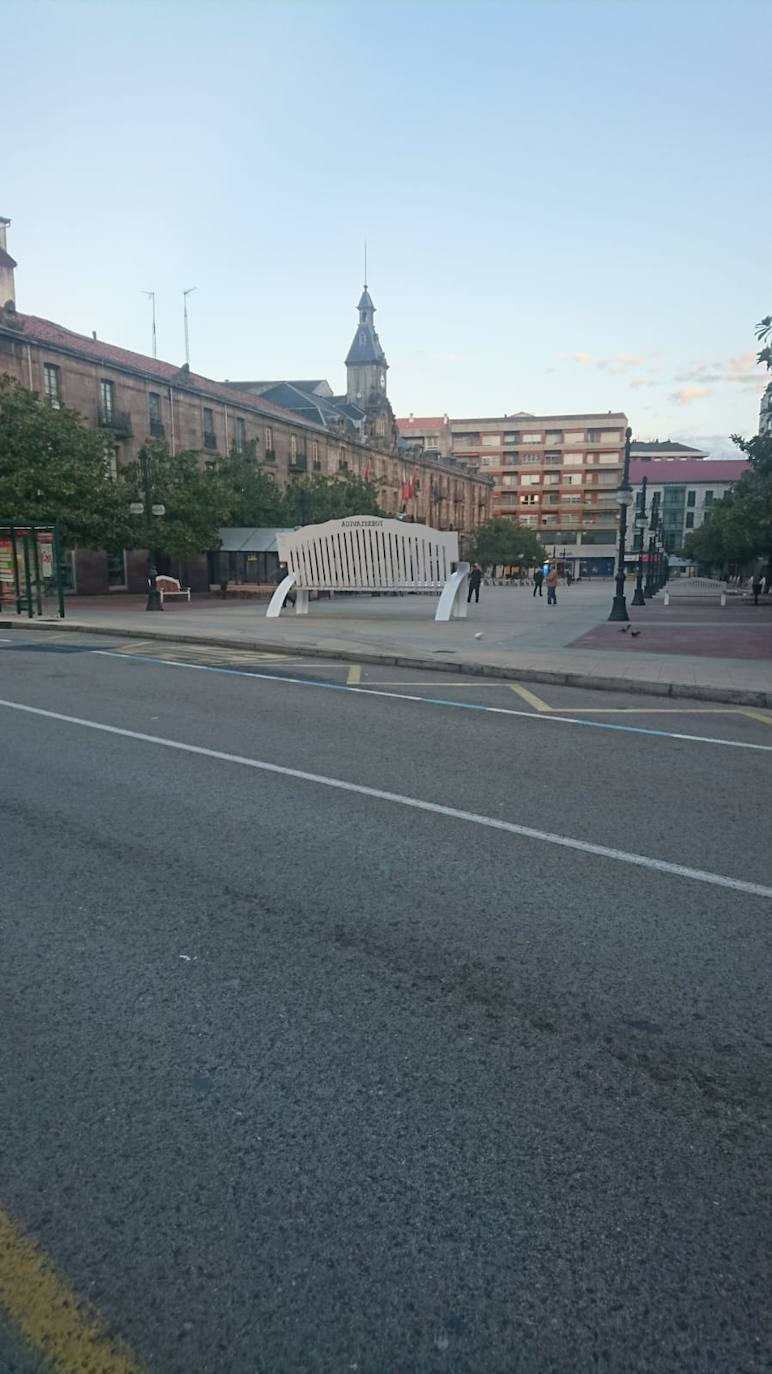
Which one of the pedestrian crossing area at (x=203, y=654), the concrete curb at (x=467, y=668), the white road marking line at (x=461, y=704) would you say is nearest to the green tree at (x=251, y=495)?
the concrete curb at (x=467, y=668)

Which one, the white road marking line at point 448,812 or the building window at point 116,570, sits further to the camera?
the building window at point 116,570

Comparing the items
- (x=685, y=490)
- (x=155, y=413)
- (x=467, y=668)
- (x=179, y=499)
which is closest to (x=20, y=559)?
(x=179, y=499)

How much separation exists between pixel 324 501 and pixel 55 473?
22.2 metres

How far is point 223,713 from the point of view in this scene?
955cm

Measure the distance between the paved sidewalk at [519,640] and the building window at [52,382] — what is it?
14.6 metres

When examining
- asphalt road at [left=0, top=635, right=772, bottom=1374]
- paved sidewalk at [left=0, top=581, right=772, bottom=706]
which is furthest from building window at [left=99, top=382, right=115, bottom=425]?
asphalt road at [left=0, top=635, right=772, bottom=1374]

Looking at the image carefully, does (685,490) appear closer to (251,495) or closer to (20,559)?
(251,495)

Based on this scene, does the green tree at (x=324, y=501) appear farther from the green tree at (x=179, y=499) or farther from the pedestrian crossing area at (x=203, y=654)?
the pedestrian crossing area at (x=203, y=654)

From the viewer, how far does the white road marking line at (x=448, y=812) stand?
15.2 feet

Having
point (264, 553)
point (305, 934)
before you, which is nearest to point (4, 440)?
point (264, 553)

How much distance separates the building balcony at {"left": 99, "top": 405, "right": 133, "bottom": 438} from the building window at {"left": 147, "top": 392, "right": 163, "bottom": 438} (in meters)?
2.03

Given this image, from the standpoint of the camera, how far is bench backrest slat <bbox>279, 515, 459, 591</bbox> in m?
23.4

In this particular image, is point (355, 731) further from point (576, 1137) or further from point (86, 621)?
point (86, 621)

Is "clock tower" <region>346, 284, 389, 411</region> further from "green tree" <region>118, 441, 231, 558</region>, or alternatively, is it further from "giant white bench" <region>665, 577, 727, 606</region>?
"green tree" <region>118, 441, 231, 558</region>
